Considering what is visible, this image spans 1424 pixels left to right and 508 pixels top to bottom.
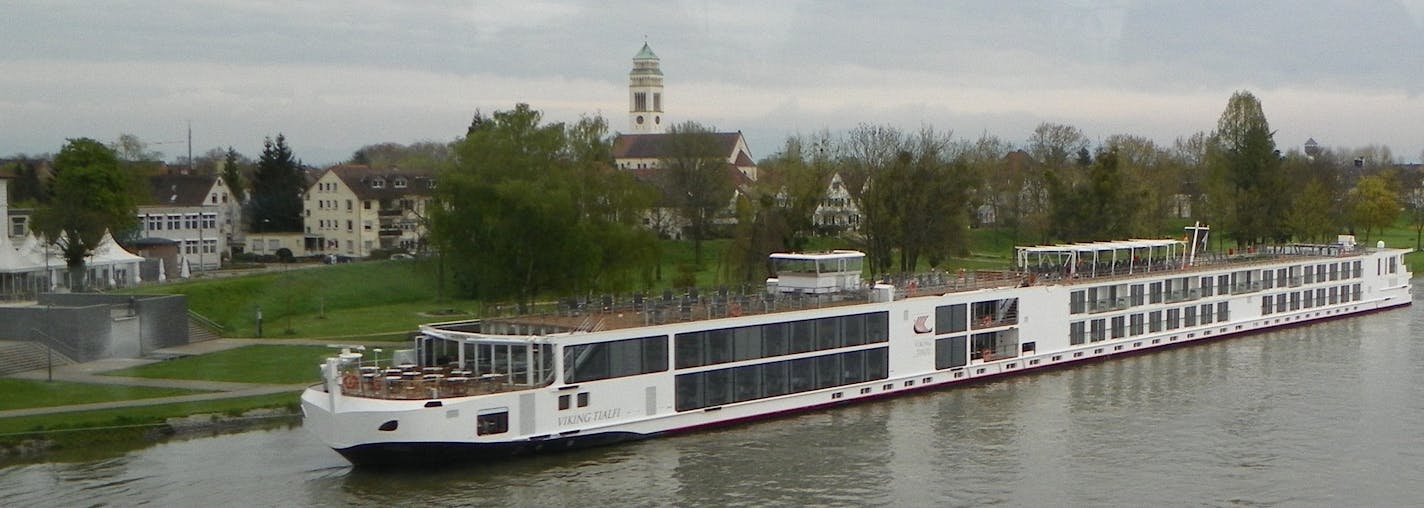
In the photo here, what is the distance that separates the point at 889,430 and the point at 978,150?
2884 inches

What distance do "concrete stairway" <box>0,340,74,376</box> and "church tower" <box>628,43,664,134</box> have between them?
381ft

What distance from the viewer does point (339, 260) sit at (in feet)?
276

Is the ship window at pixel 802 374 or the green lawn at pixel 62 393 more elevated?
the ship window at pixel 802 374

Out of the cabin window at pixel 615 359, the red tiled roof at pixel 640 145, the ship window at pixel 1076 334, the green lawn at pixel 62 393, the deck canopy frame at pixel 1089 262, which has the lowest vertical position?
the green lawn at pixel 62 393

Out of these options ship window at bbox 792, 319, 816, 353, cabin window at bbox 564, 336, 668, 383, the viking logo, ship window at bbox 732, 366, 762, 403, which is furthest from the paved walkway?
the viking logo

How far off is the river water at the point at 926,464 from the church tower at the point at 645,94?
119 m

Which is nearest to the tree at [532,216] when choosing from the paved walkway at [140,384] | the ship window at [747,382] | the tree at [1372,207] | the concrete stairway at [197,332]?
the paved walkway at [140,384]

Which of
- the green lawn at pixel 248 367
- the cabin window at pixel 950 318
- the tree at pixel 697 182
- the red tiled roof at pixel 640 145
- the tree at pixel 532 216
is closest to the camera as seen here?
the green lawn at pixel 248 367

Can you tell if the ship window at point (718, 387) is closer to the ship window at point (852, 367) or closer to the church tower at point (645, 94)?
the ship window at point (852, 367)

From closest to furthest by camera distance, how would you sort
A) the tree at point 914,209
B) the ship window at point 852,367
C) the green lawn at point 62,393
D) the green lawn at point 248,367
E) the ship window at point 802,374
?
1. the green lawn at point 62,393
2. the ship window at point 802,374
3. the ship window at point 852,367
4. the green lawn at point 248,367
5. the tree at point 914,209

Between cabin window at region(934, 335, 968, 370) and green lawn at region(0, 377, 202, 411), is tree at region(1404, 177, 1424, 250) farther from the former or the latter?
green lawn at region(0, 377, 202, 411)

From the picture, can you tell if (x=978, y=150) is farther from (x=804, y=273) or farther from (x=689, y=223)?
(x=804, y=273)

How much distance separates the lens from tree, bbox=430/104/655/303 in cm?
4819

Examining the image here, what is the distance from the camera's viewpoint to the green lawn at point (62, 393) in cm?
3900
